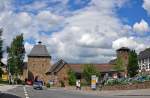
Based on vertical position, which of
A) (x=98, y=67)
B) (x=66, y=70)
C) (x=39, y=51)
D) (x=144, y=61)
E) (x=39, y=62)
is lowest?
(x=66, y=70)

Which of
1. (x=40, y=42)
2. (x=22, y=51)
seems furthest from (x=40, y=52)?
(x=22, y=51)

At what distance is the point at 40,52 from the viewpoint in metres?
155

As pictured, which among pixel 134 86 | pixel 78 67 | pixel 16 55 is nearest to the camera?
pixel 134 86

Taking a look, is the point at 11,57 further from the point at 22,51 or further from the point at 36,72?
the point at 36,72

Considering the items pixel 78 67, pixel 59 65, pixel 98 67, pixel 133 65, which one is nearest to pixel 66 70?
pixel 78 67

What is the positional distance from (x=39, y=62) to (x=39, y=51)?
5338mm

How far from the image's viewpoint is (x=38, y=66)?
494 feet

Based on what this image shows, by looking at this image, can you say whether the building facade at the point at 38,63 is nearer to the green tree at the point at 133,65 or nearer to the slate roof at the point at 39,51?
the slate roof at the point at 39,51

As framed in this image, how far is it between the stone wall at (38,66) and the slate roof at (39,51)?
1280 millimetres

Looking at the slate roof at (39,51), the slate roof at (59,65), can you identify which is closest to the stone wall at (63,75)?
the slate roof at (59,65)

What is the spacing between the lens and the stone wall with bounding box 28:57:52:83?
14888 centimetres

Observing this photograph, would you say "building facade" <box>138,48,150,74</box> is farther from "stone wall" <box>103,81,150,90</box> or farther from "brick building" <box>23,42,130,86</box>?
"stone wall" <box>103,81,150,90</box>

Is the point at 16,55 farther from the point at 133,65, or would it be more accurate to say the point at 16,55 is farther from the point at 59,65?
the point at 133,65

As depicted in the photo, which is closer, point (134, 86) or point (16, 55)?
point (134, 86)
